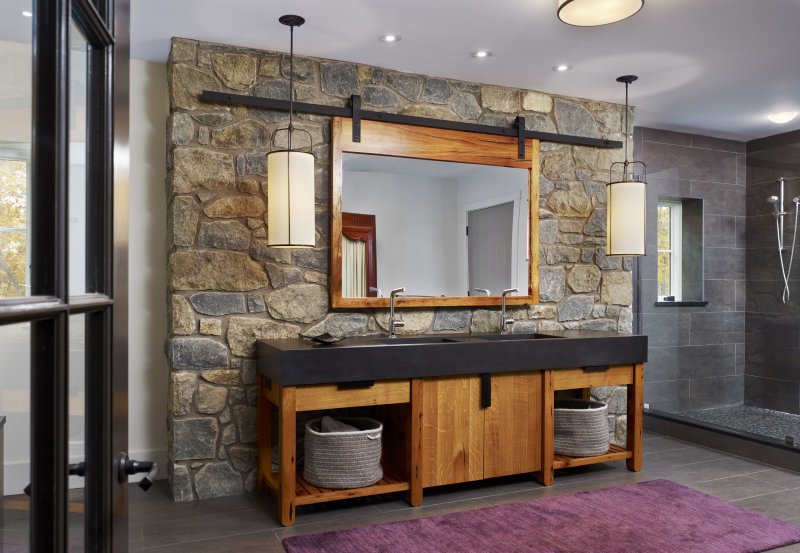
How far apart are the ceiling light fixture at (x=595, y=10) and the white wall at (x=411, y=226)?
1.33 meters

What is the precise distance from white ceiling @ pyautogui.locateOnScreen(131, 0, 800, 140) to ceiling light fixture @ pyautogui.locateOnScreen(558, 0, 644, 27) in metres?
0.24

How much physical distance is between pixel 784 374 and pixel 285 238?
349cm

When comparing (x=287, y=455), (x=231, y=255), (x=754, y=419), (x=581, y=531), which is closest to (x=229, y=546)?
(x=287, y=455)

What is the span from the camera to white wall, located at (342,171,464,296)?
361 cm

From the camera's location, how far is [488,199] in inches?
155

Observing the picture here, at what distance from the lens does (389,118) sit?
3633 mm

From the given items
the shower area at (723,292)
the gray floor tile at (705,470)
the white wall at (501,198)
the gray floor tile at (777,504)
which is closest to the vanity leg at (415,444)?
the white wall at (501,198)

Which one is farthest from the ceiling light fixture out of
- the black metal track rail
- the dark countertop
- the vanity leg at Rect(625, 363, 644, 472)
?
the vanity leg at Rect(625, 363, 644, 472)

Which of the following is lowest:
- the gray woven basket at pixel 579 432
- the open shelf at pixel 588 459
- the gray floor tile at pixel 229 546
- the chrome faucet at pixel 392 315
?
the gray floor tile at pixel 229 546

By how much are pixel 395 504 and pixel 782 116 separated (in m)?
4.07

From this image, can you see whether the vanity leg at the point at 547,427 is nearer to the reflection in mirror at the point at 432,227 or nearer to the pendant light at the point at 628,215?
the reflection in mirror at the point at 432,227

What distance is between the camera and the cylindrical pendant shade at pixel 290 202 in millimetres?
3104

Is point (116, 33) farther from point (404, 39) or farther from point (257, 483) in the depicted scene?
point (257, 483)

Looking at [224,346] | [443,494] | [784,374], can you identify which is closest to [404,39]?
[224,346]
